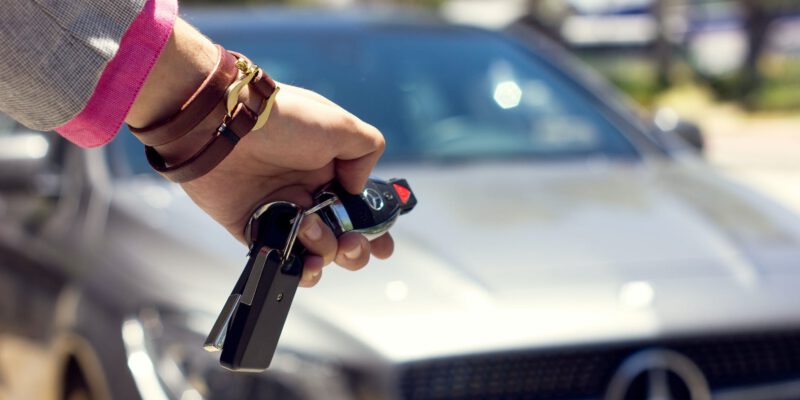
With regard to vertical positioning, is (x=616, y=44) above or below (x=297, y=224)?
above

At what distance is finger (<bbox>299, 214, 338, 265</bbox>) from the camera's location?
1.28 meters

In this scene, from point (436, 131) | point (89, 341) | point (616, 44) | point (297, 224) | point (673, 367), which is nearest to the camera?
point (297, 224)

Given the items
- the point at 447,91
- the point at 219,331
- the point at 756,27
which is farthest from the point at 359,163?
the point at 756,27

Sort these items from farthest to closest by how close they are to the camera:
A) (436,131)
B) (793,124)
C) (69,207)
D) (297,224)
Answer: (793,124) → (436,131) → (69,207) → (297,224)

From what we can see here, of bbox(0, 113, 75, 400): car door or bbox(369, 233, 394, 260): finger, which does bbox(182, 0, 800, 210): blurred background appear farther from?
bbox(369, 233, 394, 260): finger

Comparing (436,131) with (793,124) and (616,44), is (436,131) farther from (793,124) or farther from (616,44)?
(616,44)

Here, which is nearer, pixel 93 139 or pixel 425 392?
pixel 93 139

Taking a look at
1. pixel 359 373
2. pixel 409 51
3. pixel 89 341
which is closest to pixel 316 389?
pixel 359 373

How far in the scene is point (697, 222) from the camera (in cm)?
296

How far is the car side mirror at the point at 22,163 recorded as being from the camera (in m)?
3.52

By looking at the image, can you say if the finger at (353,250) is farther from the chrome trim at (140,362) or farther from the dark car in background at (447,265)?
the chrome trim at (140,362)

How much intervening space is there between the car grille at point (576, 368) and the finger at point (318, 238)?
43.5 inches

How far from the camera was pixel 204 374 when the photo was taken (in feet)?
8.20

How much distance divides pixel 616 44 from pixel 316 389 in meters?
27.7
